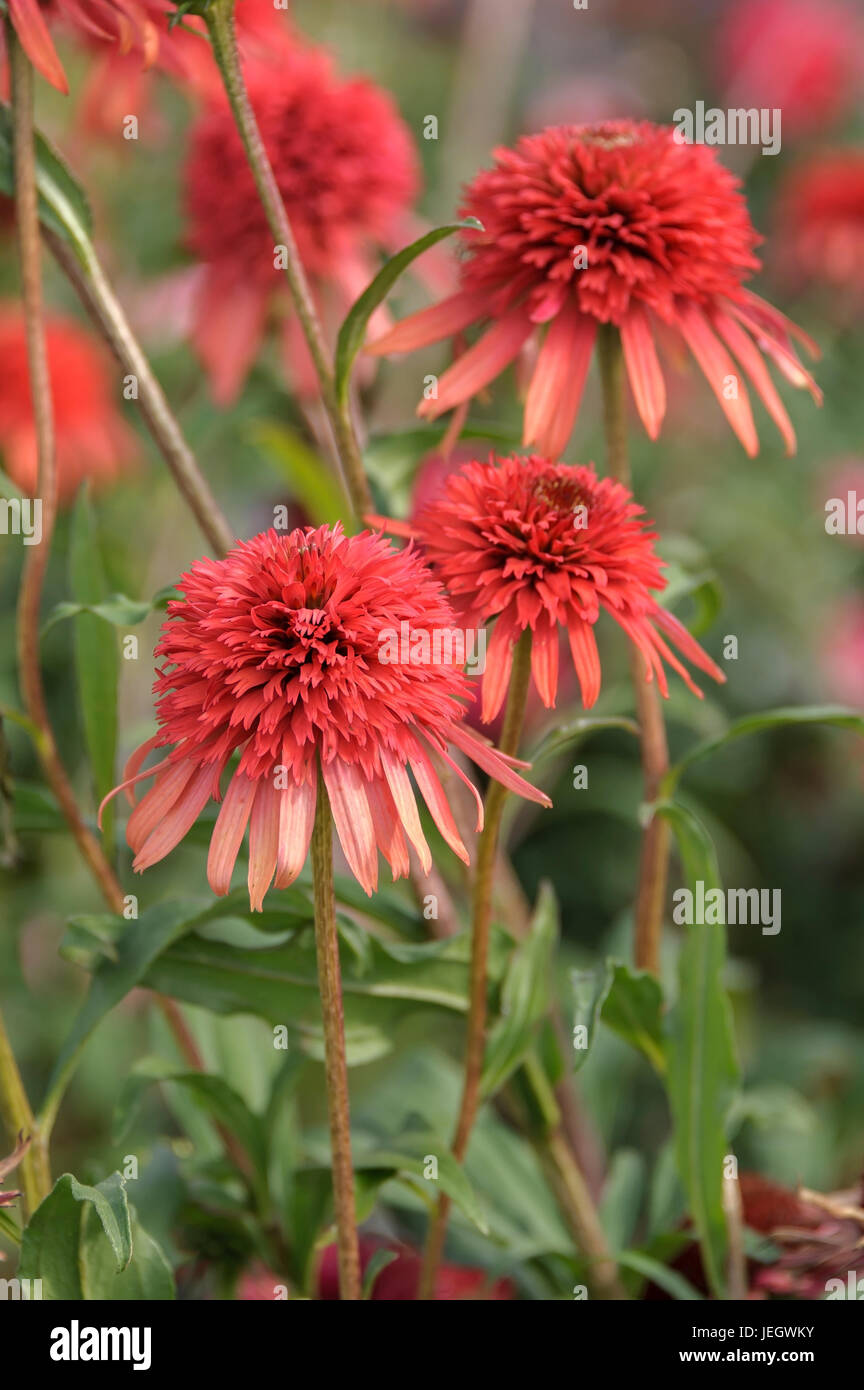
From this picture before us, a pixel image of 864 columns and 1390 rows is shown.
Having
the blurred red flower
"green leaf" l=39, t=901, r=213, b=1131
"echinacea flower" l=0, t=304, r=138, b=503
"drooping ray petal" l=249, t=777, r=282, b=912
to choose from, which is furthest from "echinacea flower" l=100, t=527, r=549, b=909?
the blurred red flower

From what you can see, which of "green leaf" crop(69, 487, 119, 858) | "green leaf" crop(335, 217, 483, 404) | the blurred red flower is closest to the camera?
"green leaf" crop(335, 217, 483, 404)

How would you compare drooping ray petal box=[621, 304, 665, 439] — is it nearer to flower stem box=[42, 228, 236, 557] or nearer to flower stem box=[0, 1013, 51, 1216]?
flower stem box=[42, 228, 236, 557]

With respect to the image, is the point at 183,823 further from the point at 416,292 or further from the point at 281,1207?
the point at 416,292

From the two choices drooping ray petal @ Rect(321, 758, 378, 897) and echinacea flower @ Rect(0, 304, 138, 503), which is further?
echinacea flower @ Rect(0, 304, 138, 503)

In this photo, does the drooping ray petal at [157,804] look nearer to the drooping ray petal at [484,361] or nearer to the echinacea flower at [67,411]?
the drooping ray petal at [484,361]

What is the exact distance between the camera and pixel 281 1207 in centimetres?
67

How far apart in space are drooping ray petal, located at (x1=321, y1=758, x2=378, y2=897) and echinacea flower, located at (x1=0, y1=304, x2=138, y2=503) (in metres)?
0.74

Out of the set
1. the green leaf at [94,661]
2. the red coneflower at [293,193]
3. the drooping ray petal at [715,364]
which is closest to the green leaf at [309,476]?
the red coneflower at [293,193]

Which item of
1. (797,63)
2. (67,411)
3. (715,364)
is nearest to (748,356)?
(715,364)

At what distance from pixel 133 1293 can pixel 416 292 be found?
46.6 inches

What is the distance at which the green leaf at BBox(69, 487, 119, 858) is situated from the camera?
61cm

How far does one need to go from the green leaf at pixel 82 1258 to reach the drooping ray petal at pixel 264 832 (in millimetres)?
150

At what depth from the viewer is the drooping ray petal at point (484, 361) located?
564 millimetres
